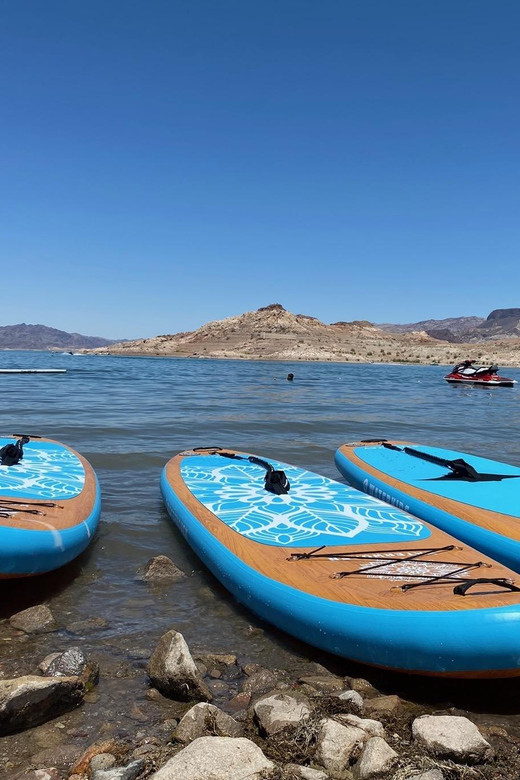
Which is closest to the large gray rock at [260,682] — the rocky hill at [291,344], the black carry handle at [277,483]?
the black carry handle at [277,483]

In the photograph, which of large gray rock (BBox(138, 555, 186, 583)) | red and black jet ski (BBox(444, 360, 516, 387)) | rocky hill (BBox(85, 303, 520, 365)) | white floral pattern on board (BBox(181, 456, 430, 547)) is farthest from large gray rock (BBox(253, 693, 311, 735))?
rocky hill (BBox(85, 303, 520, 365))

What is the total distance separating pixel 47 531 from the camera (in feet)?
15.1

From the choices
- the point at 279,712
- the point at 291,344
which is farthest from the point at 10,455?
the point at 291,344

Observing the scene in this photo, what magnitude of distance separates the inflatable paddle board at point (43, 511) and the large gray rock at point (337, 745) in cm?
264

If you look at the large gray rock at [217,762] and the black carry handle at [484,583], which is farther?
the black carry handle at [484,583]

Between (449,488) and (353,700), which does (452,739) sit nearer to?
(353,700)

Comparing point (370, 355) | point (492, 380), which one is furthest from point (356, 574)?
point (370, 355)

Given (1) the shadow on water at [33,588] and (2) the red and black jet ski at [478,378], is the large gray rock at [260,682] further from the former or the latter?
(2) the red and black jet ski at [478,378]

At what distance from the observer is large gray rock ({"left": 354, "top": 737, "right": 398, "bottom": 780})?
2.48m

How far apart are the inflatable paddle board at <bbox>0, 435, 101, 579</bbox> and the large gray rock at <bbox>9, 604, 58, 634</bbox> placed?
358 millimetres

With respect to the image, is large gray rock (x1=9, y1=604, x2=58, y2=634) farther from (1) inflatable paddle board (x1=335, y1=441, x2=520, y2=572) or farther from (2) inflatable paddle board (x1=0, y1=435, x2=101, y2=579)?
(1) inflatable paddle board (x1=335, y1=441, x2=520, y2=572)

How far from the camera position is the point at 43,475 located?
6254 mm

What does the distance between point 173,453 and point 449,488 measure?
550cm

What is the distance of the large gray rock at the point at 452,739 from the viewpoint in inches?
104
